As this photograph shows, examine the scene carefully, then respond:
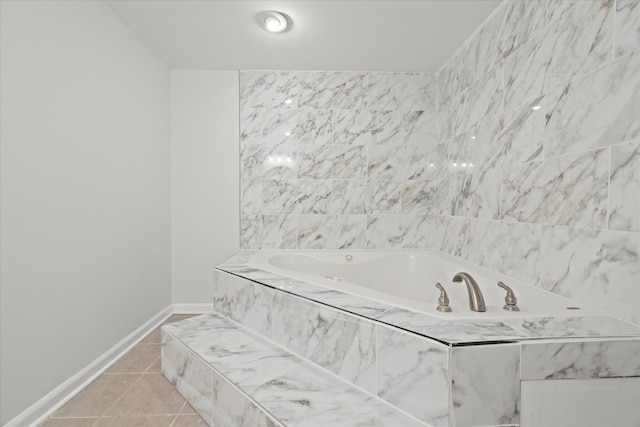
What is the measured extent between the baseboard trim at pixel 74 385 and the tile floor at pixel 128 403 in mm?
29

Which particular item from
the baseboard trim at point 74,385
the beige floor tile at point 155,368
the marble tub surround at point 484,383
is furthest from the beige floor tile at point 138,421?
the marble tub surround at point 484,383

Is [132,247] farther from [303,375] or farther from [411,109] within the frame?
[411,109]

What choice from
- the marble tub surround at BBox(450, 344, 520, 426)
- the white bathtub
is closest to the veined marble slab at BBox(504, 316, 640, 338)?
the marble tub surround at BBox(450, 344, 520, 426)

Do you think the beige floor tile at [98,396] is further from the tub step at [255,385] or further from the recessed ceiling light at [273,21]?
the recessed ceiling light at [273,21]

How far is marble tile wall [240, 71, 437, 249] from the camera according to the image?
268cm

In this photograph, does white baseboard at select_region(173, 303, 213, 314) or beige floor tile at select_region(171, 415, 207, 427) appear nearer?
beige floor tile at select_region(171, 415, 207, 427)

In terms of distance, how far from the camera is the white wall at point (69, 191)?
125 cm

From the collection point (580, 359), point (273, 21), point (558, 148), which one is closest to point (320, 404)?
point (580, 359)

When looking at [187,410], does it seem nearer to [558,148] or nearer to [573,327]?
[573,327]

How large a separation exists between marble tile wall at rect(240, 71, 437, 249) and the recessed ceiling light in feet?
2.26

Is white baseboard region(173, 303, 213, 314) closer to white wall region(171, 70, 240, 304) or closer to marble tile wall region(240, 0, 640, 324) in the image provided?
white wall region(171, 70, 240, 304)

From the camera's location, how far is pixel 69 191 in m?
1.54

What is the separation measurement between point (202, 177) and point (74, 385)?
5.44ft

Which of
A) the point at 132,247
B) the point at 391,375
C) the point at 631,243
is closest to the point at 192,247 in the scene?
the point at 132,247
